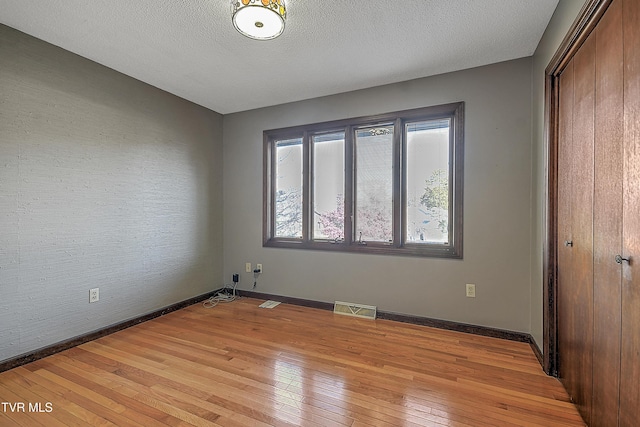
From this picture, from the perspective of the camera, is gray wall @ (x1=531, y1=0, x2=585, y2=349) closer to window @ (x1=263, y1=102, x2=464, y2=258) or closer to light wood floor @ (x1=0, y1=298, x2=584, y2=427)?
light wood floor @ (x1=0, y1=298, x2=584, y2=427)

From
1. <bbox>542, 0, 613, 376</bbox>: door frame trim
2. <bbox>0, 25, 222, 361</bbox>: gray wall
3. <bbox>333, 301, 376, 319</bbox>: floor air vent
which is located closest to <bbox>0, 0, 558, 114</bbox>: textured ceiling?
<bbox>0, 25, 222, 361</bbox>: gray wall

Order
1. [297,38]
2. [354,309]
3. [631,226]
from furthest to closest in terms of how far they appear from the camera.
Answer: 1. [354,309]
2. [297,38]
3. [631,226]

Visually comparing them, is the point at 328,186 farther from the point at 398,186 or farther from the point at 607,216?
the point at 607,216

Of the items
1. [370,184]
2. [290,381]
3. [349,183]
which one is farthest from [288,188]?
[290,381]

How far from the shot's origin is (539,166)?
2.22m

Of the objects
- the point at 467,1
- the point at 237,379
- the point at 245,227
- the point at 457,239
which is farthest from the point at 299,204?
the point at 467,1

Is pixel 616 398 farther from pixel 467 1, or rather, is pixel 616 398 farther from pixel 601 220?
pixel 467 1

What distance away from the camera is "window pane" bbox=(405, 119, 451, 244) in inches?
111

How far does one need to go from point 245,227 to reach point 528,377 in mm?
3141

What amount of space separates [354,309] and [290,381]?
4.42 ft

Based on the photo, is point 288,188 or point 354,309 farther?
point 288,188

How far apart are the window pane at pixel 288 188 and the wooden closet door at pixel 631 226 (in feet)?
9.22

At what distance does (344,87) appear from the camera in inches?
120

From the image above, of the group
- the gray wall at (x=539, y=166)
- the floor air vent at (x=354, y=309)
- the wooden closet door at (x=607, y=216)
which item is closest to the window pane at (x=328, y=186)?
the floor air vent at (x=354, y=309)
